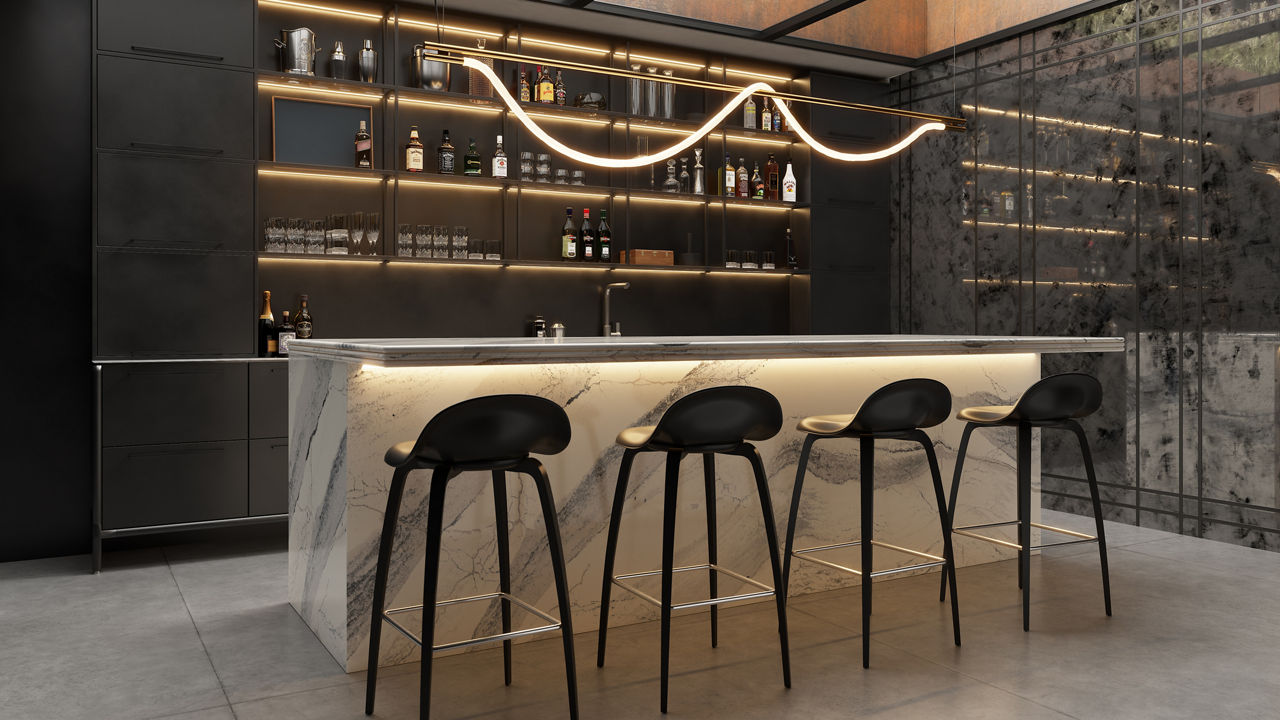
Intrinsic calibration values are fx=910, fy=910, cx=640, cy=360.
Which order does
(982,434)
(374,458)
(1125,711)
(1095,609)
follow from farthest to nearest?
(982,434) → (1095,609) → (374,458) → (1125,711)

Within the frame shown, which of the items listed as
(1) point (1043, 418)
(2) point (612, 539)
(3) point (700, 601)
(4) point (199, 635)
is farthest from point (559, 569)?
(1) point (1043, 418)

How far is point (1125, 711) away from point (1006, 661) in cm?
43

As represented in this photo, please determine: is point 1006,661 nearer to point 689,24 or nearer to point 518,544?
point 518,544

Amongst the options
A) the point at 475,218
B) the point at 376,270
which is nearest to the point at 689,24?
the point at 475,218

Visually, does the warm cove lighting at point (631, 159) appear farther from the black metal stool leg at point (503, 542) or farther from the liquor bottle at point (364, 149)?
the black metal stool leg at point (503, 542)

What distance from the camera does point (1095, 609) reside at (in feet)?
11.4

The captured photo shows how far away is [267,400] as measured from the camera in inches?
171

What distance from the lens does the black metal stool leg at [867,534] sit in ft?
9.39

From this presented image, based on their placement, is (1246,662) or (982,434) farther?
(982,434)

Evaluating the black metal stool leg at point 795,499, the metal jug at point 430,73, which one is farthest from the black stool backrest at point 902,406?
the metal jug at point 430,73

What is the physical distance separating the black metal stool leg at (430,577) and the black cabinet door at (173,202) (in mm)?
2674

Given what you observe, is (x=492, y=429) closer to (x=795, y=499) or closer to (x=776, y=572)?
(x=776, y=572)

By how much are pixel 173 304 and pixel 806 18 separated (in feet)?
12.0

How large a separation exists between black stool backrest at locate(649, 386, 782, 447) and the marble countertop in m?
0.39
